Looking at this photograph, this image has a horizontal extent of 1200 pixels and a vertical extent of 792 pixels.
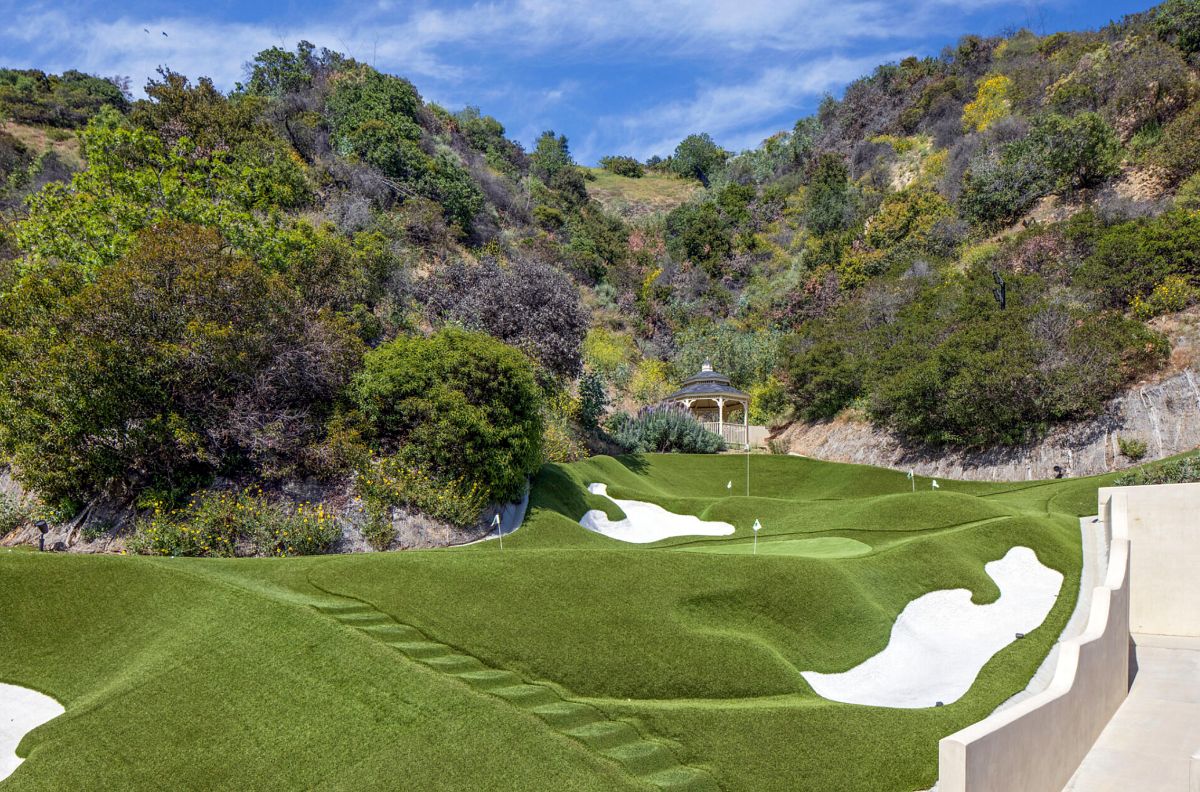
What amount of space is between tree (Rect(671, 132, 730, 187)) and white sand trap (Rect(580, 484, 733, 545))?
249 feet

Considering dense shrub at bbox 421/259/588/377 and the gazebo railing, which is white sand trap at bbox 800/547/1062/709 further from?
the gazebo railing

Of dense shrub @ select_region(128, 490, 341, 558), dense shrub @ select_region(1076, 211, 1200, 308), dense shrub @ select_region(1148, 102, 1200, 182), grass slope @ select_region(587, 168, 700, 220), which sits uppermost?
grass slope @ select_region(587, 168, 700, 220)

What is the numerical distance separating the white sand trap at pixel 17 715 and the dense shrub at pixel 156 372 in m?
7.57

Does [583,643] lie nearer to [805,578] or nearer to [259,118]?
[805,578]

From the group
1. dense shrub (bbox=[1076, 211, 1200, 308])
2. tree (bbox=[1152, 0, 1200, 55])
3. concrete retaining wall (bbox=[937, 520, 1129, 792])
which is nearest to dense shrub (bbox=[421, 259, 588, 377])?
concrete retaining wall (bbox=[937, 520, 1129, 792])

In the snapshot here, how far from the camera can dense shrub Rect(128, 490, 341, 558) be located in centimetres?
1436

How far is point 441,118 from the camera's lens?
60.2 m

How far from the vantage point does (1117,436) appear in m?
26.1

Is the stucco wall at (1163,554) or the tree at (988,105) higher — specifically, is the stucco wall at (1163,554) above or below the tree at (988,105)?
below

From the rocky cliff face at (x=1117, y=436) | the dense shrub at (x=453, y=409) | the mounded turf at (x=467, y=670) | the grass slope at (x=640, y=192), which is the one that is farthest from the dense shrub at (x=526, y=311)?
the grass slope at (x=640, y=192)

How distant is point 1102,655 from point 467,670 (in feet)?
30.3

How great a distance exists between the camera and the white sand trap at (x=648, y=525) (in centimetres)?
2242

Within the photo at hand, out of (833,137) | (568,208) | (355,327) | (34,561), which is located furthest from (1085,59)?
(34,561)

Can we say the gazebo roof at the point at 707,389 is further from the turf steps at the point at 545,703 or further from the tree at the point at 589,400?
the turf steps at the point at 545,703
